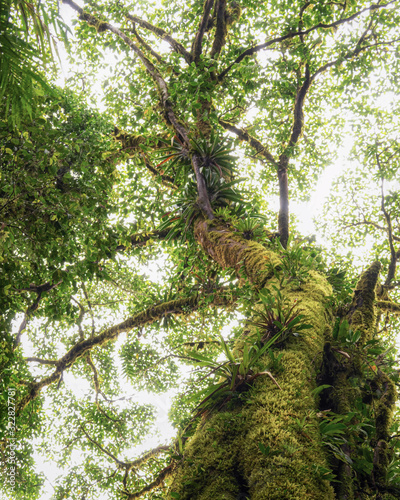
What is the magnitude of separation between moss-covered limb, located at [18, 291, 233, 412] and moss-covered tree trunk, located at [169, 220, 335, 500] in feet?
11.7

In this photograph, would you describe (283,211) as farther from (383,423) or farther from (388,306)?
(383,423)

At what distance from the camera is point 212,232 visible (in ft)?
12.1

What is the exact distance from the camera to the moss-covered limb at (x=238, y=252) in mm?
3162

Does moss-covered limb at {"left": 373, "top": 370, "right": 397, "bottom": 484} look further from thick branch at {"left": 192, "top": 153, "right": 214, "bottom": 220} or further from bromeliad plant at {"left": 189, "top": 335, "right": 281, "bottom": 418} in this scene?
thick branch at {"left": 192, "top": 153, "right": 214, "bottom": 220}

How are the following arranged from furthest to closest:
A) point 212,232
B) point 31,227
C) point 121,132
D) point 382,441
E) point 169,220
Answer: point 121,132, point 169,220, point 212,232, point 31,227, point 382,441

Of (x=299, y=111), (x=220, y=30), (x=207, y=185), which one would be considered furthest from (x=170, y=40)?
(x=207, y=185)

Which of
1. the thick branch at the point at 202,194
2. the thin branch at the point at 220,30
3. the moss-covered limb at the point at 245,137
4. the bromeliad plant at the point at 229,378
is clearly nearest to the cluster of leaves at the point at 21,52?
the bromeliad plant at the point at 229,378

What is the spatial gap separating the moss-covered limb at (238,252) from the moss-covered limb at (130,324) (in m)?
1.93

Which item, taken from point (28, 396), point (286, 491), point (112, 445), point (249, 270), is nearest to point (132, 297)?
point (28, 396)

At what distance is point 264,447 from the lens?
4.53 ft

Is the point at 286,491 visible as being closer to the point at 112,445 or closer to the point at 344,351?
the point at 344,351

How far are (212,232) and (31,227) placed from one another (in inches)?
78.3

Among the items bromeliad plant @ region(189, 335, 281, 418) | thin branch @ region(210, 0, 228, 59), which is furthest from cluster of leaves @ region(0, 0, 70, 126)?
thin branch @ region(210, 0, 228, 59)

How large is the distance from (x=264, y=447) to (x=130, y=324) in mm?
5370
